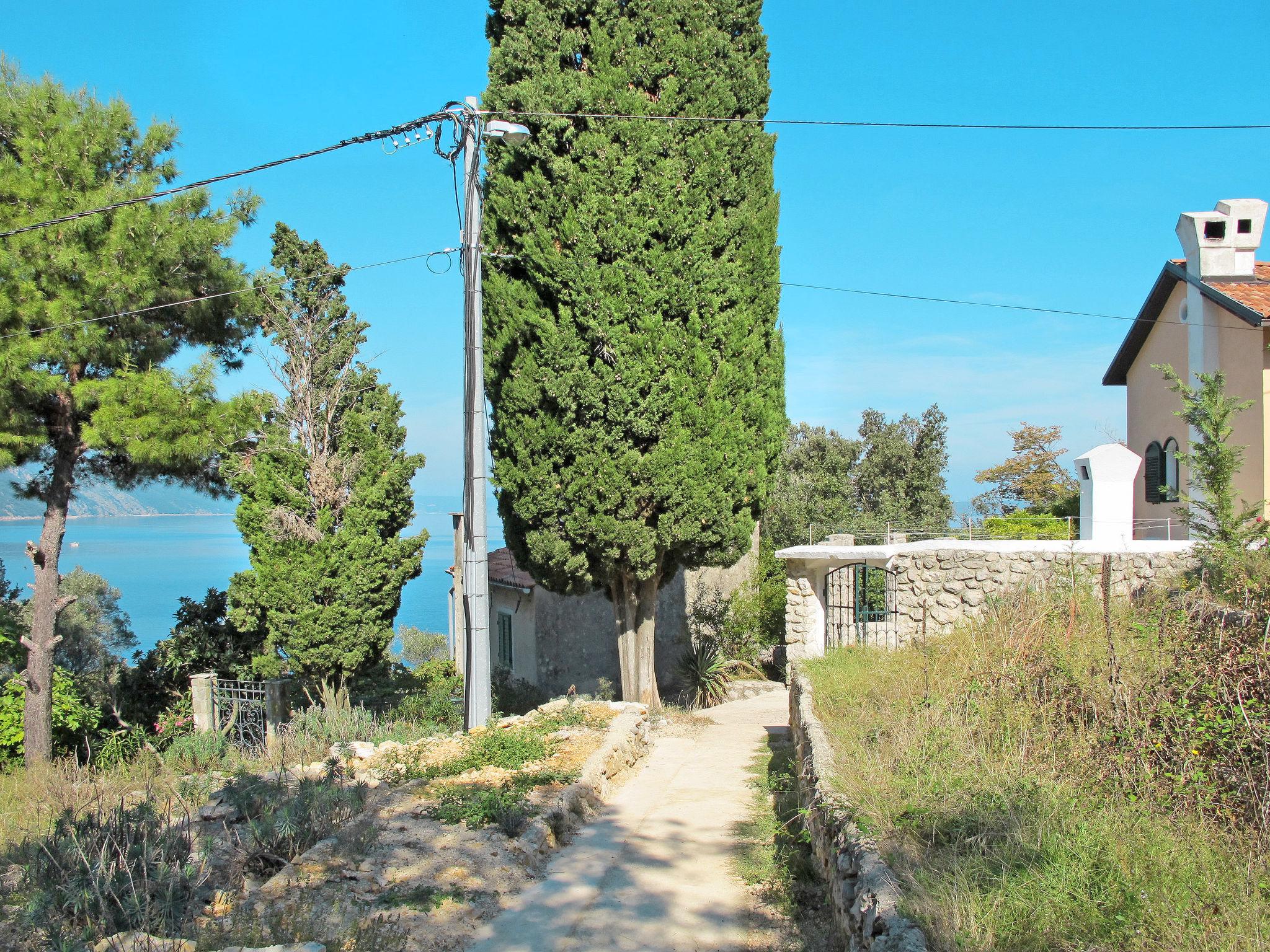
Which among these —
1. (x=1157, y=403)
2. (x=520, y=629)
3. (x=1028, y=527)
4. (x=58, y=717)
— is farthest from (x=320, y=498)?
(x=1157, y=403)

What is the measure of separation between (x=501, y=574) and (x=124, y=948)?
1632 centimetres

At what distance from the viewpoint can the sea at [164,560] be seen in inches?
639

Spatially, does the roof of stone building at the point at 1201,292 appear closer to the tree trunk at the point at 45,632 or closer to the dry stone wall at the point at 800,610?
the dry stone wall at the point at 800,610

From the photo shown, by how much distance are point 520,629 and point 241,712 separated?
6483mm

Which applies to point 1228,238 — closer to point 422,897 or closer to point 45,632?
point 422,897

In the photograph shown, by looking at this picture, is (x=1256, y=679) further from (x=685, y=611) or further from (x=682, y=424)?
(x=685, y=611)

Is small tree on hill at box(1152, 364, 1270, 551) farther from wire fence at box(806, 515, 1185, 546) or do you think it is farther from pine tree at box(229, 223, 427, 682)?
pine tree at box(229, 223, 427, 682)

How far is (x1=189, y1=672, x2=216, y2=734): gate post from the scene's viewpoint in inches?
543

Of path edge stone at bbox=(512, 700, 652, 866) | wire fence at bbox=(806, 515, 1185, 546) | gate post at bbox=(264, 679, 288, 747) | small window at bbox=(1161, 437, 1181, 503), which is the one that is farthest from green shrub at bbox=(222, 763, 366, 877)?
small window at bbox=(1161, 437, 1181, 503)

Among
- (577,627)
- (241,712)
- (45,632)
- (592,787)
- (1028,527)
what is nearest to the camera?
(592,787)

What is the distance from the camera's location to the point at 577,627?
59.3ft

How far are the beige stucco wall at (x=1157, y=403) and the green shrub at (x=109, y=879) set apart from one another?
18.3 metres

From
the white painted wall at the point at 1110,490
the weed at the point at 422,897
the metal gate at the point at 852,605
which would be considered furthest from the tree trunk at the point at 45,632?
the white painted wall at the point at 1110,490

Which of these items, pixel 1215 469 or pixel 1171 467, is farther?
pixel 1171 467
